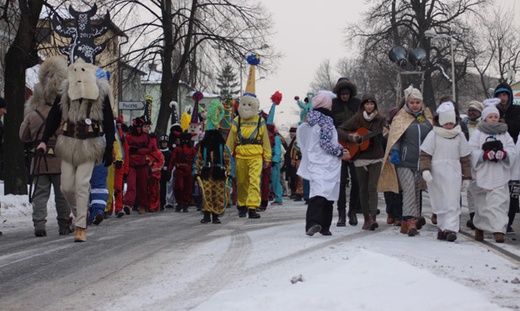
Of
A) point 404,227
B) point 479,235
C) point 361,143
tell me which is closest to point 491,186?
point 479,235

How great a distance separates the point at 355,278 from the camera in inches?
231

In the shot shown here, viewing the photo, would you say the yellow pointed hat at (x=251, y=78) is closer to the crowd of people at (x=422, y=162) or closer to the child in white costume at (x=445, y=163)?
the crowd of people at (x=422, y=162)

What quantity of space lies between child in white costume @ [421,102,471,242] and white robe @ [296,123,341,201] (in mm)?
1060

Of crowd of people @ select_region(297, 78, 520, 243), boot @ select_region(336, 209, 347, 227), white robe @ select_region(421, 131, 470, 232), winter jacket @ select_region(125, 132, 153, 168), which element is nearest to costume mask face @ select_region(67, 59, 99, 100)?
crowd of people @ select_region(297, 78, 520, 243)

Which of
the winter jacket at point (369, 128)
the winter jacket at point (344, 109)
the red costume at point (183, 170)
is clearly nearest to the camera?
the winter jacket at point (369, 128)

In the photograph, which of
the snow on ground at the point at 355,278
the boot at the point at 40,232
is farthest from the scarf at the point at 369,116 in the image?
the boot at the point at 40,232

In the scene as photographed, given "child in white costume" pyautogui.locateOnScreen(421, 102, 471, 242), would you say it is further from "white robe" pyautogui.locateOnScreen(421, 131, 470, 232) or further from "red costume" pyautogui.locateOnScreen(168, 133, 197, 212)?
"red costume" pyautogui.locateOnScreen(168, 133, 197, 212)

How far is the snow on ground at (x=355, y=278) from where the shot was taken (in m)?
5.27

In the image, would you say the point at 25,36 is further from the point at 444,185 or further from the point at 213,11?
the point at 213,11

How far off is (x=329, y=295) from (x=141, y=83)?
98.5 ft

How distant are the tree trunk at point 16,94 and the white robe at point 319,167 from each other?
32.2 ft

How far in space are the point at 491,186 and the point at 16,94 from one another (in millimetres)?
11945

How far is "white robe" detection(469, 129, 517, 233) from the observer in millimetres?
9516

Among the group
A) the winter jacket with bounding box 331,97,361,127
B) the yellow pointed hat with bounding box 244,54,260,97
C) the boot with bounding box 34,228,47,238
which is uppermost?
the yellow pointed hat with bounding box 244,54,260,97
